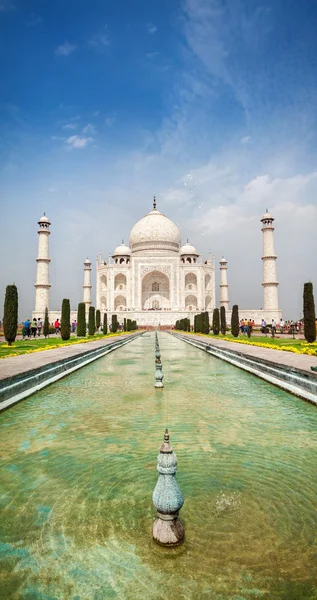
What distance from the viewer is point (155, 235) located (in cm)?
4988

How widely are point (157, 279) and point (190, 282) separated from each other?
13.6 ft

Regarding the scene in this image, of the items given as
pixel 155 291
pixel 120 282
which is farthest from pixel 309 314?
pixel 120 282

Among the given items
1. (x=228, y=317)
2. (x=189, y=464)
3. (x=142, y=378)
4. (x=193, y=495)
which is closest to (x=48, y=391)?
(x=142, y=378)

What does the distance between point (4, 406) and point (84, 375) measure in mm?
3029

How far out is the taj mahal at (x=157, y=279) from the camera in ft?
137

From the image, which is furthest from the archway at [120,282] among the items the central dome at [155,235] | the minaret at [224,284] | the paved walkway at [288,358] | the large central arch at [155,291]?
the paved walkway at [288,358]

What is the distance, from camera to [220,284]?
4912 cm

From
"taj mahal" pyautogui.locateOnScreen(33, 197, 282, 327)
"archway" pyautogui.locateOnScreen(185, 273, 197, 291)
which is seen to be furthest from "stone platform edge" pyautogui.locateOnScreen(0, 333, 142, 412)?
"archway" pyautogui.locateOnScreen(185, 273, 197, 291)

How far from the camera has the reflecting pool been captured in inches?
60.6

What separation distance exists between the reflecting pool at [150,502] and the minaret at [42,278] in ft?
125

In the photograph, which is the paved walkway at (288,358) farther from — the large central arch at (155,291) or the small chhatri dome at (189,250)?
the small chhatri dome at (189,250)

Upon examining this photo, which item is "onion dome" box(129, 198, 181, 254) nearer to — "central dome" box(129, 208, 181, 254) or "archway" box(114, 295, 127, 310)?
"central dome" box(129, 208, 181, 254)

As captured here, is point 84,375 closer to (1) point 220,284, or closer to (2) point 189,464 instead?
(2) point 189,464

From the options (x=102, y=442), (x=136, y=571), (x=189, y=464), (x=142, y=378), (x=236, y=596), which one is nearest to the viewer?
(x=236, y=596)
